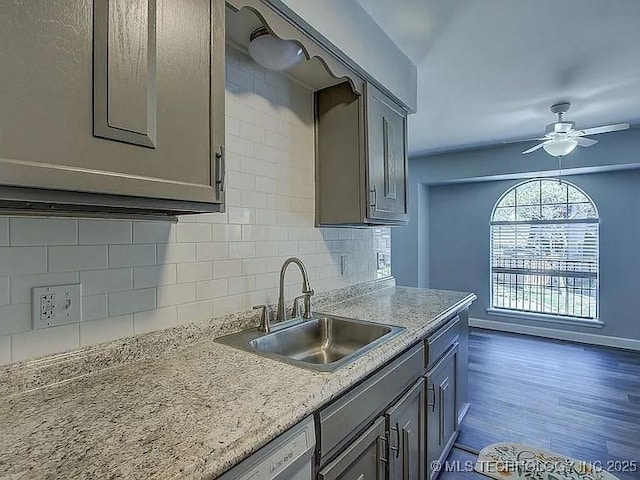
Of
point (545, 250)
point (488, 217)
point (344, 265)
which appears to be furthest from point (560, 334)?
point (344, 265)

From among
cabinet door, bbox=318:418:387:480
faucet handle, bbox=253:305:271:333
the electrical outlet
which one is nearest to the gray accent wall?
the electrical outlet

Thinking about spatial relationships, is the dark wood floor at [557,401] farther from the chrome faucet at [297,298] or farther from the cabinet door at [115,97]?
the cabinet door at [115,97]

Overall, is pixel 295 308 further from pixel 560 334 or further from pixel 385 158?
pixel 560 334

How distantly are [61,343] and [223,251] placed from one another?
2.22ft

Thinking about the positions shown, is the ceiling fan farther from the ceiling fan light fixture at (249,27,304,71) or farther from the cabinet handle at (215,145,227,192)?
the cabinet handle at (215,145,227,192)

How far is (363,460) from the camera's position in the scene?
48.0 inches

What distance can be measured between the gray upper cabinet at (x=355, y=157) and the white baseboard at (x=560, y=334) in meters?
3.76

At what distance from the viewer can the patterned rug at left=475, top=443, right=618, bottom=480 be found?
6.58 feet

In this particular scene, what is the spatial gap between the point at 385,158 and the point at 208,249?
1193mm

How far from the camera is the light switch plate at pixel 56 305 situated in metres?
1.02

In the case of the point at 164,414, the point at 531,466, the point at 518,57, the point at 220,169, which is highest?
the point at 518,57

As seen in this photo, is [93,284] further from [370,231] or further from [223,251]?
[370,231]

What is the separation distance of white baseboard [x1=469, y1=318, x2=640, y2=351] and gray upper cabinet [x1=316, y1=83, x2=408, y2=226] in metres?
3.76

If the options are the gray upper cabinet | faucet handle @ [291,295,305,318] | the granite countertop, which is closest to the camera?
the granite countertop
